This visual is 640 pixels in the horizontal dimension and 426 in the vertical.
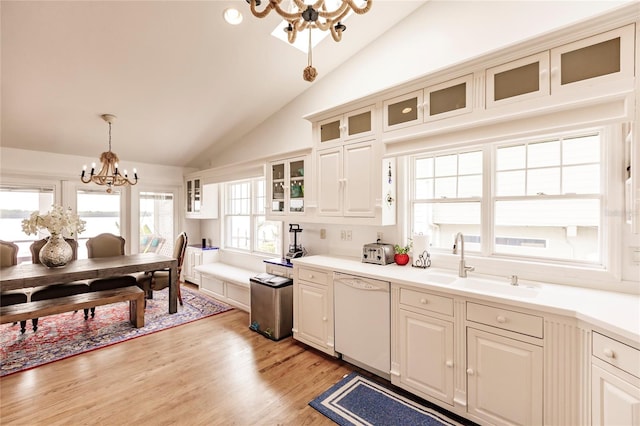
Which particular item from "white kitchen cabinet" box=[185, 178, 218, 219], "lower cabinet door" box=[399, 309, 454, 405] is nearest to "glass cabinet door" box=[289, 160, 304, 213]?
"lower cabinet door" box=[399, 309, 454, 405]

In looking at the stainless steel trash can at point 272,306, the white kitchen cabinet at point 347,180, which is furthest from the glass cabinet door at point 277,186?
the stainless steel trash can at point 272,306

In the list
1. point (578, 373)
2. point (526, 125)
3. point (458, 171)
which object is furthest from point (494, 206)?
point (578, 373)

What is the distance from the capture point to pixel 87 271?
3176mm

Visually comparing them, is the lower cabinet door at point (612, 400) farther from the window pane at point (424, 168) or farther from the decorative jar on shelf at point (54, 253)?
the decorative jar on shelf at point (54, 253)

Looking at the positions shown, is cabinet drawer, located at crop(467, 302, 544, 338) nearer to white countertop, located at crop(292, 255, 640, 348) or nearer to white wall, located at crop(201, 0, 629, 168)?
white countertop, located at crop(292, 255, 640, 348)

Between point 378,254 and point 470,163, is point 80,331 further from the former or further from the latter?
point 470,163

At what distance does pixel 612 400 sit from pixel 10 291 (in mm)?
5297

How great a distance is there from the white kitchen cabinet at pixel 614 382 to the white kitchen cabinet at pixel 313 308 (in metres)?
1.79

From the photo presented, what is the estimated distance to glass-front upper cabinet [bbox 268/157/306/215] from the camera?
11.1 ft

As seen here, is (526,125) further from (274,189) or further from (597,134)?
(274,189)

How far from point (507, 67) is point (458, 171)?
0.92 m

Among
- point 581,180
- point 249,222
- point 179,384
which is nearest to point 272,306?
point 179,384

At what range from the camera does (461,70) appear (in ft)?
6.95

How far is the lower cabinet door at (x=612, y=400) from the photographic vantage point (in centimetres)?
125
